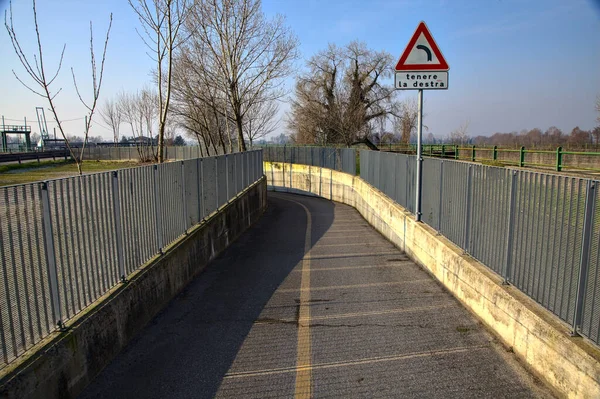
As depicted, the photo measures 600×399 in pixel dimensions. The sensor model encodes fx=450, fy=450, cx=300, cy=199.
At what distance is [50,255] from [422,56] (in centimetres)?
715

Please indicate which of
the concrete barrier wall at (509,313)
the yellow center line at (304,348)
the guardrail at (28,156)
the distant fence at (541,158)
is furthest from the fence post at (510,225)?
the guardrail at (28,156)

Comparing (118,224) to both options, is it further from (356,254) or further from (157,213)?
(356,254)

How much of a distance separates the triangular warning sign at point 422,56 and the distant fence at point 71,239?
4.74m

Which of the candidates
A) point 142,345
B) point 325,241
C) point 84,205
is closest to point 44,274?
point 84,205

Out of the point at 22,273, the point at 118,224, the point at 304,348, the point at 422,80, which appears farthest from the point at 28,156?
the point at 304,348

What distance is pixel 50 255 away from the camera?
3.95 m

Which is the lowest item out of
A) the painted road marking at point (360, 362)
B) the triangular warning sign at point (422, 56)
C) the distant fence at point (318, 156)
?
the painted road marking at point (360, 362)

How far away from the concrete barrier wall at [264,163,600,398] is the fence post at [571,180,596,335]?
8.4 inches

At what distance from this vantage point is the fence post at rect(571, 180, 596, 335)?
12.1ft

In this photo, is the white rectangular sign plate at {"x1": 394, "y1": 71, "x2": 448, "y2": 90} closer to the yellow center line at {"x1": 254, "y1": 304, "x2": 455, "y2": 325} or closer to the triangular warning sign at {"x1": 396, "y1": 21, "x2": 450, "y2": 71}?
the triangular warning sign at {"x1": 396, "y1": 21, "x2": 450, "y2": 71}

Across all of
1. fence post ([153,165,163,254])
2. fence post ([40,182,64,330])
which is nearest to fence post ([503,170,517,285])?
fence post ([40,182,64,330])

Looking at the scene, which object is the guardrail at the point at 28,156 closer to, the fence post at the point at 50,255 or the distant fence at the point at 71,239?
the distant fence at the point at 71,239

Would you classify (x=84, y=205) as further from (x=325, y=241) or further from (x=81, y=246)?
(x=325, y=241)

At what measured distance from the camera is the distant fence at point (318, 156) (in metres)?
22.7
